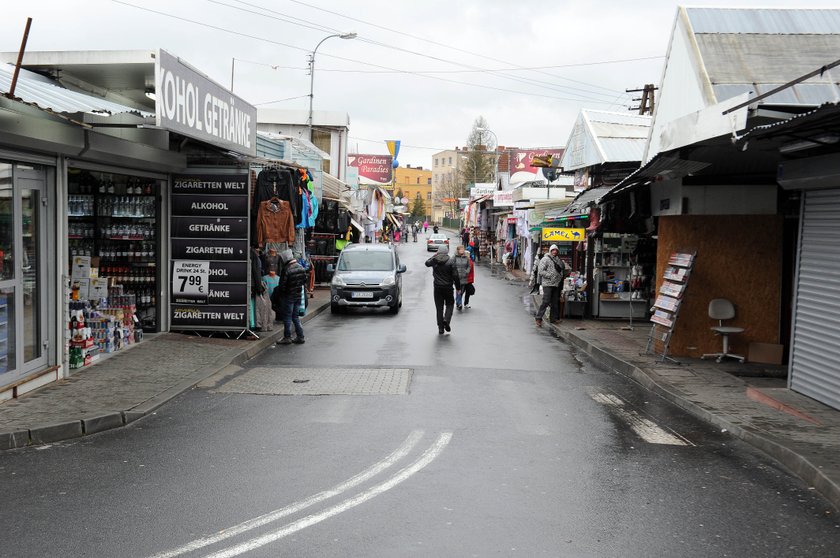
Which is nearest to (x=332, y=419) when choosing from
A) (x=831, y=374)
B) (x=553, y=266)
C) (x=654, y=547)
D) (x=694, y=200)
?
(x=654, y=547)

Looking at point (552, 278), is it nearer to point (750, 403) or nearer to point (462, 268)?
point (462, 268)

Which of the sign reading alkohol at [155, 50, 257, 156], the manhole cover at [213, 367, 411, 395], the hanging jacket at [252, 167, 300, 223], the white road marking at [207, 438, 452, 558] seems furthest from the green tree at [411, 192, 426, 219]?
the white road marking at [207, 438, 452, 558]

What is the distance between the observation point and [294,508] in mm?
5723

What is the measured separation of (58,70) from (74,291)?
3.62 m

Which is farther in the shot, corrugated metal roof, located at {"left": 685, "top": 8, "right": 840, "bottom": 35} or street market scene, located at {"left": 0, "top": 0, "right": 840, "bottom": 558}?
corrugated metal roof, located at {"left": 685, "top": 8, "right": 840, "bottom": 35}

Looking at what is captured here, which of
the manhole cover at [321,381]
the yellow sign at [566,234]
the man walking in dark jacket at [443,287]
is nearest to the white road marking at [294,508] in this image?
the manhole cover at [321,381]

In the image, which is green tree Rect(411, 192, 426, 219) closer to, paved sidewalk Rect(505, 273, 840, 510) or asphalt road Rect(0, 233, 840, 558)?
paved sidewalk Rect(505, 273, 840, 510)

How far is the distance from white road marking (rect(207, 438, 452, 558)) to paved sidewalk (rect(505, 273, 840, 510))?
3255 mm

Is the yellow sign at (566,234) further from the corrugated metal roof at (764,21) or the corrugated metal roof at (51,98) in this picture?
the corrugated metal roof at (51,98)

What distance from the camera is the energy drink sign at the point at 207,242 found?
46.5 feet

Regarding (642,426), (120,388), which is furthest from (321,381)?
(642,426)

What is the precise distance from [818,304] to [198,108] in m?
8.62

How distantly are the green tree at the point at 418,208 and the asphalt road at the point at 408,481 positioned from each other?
470 feet

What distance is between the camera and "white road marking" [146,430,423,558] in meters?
4.98
